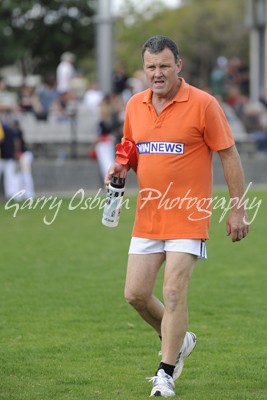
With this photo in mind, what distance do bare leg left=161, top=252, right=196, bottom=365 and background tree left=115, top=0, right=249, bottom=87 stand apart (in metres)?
59.9

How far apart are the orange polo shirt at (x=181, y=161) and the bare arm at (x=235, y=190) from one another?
10cm

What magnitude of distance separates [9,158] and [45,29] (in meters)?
25.9

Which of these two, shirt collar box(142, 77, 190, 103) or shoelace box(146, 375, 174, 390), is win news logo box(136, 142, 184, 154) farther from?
shoelace box(146, 375, 174, 390)

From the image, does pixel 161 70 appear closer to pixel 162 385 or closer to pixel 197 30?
pixel 162 385

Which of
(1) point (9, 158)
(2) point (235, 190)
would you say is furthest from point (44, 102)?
(2) point (235, 190)

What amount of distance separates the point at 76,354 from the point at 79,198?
605 inches

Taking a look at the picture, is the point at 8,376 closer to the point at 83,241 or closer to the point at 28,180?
the point at 83,241

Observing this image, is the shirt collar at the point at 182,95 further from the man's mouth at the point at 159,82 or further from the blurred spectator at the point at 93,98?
the blurred spectator at the point at 93,98

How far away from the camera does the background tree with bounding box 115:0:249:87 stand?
67.4m

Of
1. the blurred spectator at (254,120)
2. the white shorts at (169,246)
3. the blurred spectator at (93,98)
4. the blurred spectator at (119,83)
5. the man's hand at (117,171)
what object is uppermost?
the man's hand at (117,171)

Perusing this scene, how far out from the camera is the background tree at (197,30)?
221 feet

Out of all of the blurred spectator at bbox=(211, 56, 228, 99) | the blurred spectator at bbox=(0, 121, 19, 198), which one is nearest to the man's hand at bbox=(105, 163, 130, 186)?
the blurred spectator at bbox=(0, 121, 19, 198)

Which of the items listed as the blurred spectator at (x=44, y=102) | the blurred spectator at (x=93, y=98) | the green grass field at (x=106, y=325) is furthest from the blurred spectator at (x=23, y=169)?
the green grass field at (x=106, y=325)

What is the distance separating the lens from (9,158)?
2430cm
